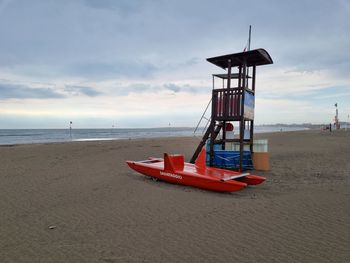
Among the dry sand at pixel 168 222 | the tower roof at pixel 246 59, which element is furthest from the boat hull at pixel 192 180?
the tower roof at pixel 246 59

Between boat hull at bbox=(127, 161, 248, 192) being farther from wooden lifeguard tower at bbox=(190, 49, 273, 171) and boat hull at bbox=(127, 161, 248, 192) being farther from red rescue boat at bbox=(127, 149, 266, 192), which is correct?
wooden lifeguard tower at bbox=(190, 49, 273, 171)

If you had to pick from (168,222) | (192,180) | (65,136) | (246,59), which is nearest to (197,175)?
(192,180)

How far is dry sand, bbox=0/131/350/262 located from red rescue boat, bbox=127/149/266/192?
0.23 metres

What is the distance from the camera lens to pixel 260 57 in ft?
36.6

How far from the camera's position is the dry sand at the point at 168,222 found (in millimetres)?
4195

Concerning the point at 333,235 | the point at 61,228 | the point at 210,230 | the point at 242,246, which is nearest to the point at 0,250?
the point at 61,228

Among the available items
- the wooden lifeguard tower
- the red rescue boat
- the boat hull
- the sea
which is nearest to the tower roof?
the wooden lifeguard tower

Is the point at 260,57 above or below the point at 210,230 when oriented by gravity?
above

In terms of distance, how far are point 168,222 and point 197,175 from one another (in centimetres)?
265

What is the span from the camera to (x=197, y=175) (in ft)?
26.0

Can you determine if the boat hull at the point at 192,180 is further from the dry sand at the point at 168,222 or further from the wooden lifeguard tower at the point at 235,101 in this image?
the wooden lifeguard tower at the point at 235,101

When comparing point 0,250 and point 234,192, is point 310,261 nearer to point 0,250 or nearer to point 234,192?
point 234,192

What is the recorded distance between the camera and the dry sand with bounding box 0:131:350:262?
420 cm

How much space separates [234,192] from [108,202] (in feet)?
10.9
